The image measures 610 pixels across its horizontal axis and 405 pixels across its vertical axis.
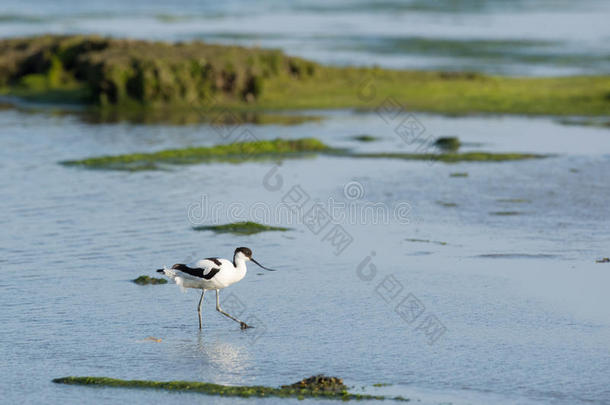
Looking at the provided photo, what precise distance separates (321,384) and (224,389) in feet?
2.64

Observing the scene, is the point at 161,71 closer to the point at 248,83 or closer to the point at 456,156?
the point at 248,83

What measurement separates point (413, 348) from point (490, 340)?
79 centimetres

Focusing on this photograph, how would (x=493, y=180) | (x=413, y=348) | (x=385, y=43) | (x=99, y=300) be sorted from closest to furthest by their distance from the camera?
(x=413, y=348), (x=99, y=300), (x=493, y=180), (x=385, y=43)

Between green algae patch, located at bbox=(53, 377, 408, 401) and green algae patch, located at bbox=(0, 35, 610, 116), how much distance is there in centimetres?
2070

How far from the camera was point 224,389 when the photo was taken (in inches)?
328

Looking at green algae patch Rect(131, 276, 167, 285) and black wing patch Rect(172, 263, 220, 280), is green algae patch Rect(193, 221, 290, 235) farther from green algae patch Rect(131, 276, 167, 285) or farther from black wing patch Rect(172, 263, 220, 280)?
black wing patch Rect(172, 263, 220, 280)

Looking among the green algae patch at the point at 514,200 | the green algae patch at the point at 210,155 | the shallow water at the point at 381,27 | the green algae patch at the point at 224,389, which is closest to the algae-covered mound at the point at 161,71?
the green algae patch at the point at 210,155

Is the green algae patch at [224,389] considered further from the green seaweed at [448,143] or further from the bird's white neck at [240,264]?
the green seaweed at [448,143]

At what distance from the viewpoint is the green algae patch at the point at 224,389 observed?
8.13 m

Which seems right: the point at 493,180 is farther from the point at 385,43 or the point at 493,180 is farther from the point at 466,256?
the point at 385,43

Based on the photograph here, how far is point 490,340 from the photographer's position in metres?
9.62

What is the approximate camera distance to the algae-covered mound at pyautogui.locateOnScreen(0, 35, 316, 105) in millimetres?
28828

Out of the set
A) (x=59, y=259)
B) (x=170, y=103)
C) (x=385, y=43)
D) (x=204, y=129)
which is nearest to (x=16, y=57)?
(x=170, y=103)

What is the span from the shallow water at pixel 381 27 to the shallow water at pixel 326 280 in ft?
70.2
